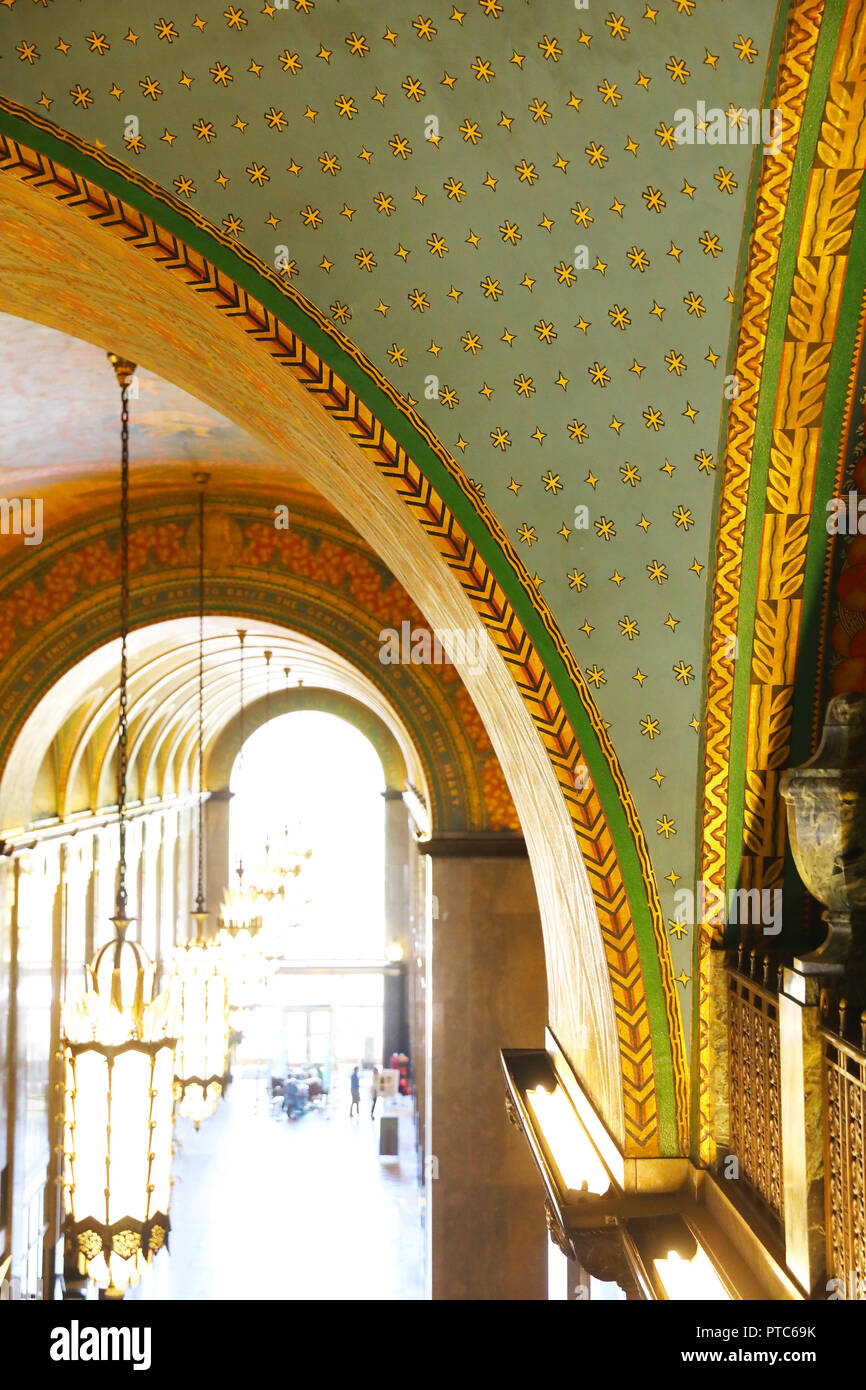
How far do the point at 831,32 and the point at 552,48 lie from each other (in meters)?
0.68

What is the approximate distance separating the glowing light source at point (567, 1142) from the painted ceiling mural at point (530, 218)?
0.73m

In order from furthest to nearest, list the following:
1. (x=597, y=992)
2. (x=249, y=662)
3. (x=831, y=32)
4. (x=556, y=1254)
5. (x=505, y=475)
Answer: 1. (x=249, y=662)
2. (x=556, y=1254)
3. (x=597, y=992)
4. (x=505, y=475)
5. (x=831, y=32)

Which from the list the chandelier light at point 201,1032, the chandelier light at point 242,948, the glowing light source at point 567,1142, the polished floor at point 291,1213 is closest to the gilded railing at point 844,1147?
the glowing light source at point 567,1142

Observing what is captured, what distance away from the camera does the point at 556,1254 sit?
7133mm

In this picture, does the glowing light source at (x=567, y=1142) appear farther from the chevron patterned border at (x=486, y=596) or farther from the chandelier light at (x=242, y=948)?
the chandelier light at (x=242, y=948)

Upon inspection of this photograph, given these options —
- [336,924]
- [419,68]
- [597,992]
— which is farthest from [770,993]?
[336,924]

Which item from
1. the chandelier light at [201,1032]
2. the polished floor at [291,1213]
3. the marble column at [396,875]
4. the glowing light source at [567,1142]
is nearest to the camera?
the glowing light source at [567,1142]

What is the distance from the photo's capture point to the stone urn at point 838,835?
96.1 inches

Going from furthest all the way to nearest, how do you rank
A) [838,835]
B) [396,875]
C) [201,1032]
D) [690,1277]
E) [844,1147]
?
[396,875], [201,1032], [690,1277], [838,835], [844,1147]

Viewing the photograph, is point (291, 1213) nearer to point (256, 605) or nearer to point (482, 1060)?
point (482, 1060)

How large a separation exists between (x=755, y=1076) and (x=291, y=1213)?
42.2 feet

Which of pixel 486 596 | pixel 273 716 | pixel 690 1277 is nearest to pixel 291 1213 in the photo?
pixel 273 716

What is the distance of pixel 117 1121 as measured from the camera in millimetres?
3490
